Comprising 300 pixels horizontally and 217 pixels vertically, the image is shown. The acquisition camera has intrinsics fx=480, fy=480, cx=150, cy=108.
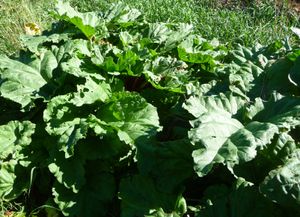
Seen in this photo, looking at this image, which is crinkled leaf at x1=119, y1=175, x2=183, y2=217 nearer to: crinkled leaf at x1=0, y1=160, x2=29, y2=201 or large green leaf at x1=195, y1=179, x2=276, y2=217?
large green leaf at x1=195, y1=179, x2=276, y2=217

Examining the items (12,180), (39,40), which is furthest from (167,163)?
(39,40)

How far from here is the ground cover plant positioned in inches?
102

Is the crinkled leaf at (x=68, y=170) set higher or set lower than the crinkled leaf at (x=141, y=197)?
lower

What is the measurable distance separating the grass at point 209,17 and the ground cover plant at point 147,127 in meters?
1.19

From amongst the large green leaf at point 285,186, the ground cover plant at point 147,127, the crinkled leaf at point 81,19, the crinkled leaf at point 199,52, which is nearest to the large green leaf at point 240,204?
the ground cover plant at point 147,127

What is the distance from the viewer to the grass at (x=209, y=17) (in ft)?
16.7

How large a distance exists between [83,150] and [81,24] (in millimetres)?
1139

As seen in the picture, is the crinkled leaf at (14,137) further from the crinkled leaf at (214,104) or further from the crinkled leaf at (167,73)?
the crinkled leaf at (214,104)

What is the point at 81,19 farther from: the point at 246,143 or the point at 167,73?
the point at 246,143

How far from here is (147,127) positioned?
3.03 metres

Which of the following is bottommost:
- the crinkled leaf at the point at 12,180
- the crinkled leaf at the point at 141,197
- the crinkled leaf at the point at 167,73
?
the crinkled leaf at the point at 12,180

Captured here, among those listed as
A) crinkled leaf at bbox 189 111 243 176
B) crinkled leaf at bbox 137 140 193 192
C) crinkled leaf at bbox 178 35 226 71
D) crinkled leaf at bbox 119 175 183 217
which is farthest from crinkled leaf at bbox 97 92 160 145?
crinkled leaf at bbox 178 35 226 71

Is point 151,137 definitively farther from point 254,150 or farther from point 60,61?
point 60,61

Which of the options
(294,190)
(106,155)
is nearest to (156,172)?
(106,155)
